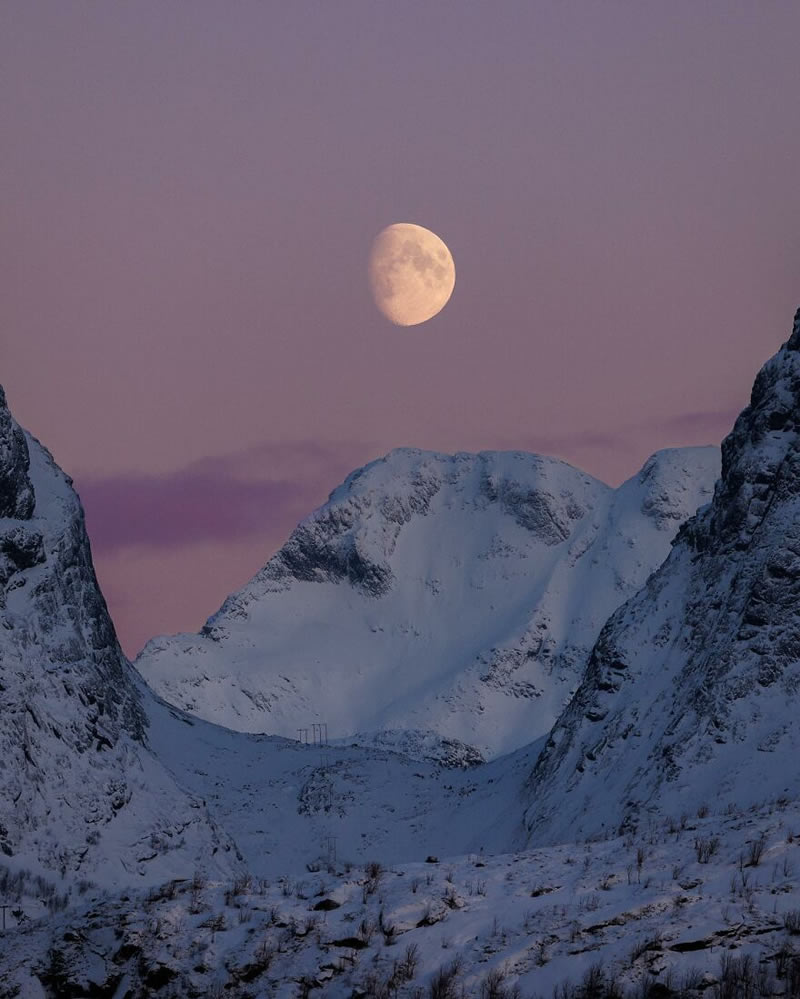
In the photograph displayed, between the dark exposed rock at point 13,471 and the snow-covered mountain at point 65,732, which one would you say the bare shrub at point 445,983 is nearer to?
the snow-covered mountain at point 65,732

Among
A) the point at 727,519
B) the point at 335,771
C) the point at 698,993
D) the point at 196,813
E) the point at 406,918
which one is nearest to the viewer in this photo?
the point at 698,993

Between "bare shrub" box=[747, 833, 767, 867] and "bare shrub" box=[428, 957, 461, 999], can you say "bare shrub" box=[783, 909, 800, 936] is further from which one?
"bare shrub" box=[428, 957, 461, 999]

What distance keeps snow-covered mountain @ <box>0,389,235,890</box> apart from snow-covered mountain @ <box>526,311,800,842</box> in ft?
56.8

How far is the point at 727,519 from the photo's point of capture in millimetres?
76250

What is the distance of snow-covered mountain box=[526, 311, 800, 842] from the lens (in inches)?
2457

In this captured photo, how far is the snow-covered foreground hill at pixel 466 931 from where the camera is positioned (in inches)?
741

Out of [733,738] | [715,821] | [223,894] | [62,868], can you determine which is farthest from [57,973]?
[733,738]

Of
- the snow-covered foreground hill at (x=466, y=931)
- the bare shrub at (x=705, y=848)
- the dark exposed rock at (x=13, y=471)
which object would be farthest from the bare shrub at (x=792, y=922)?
the dark exposed rock at (x=13, y=471)

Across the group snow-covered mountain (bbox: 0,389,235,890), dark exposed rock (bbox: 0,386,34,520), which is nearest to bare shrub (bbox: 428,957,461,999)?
snow-covered mountain (bbox: 0,389,235,890)

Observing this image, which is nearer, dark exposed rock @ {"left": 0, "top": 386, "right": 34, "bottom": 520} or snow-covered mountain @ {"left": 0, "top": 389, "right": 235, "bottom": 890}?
snow-covered mountain @ {"left": 0, "top": 389, "right": 235, "bottom": 890}

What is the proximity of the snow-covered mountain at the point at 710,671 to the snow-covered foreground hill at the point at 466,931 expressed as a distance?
3628 centimetres

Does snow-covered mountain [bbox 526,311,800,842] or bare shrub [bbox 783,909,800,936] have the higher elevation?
bare shrub [bbox 783,909,800,936]

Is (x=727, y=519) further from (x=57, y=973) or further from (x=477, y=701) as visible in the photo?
(x=477, y=701)

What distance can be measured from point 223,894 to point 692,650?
53.3m
